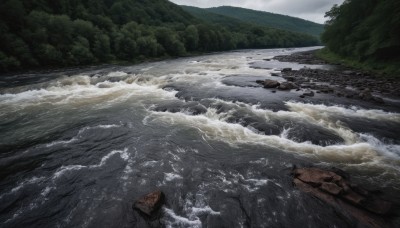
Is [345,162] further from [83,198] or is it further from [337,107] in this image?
[83,198]

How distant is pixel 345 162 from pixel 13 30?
57.2 metres

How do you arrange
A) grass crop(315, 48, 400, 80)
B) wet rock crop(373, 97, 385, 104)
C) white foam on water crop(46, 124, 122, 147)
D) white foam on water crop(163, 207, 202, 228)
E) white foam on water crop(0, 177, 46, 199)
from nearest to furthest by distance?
white foam on water crop(163, 207, 202, 228) → white foam on water crop(0, 177, 46, 199) → white foam on water crop(46, 124, 122, 147) → wet rock crop(373, 97, 385, 104) → grass crop(315, 48, 400, 80)

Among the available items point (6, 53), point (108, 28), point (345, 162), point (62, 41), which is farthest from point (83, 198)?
point (108, 28)

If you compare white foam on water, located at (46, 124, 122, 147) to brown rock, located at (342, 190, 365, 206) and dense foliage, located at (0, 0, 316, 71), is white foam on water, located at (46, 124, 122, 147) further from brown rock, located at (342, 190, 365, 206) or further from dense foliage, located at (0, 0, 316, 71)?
dense foliage, located at (0, 0, 316, 71)

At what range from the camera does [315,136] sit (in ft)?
45.6

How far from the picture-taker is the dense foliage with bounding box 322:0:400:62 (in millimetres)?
28891

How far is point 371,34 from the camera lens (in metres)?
33.5

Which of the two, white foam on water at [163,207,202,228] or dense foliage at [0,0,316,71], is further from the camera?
dense foliage at [0,0,316,71]

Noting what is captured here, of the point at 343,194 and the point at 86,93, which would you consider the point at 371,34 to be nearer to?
the point at 343,194

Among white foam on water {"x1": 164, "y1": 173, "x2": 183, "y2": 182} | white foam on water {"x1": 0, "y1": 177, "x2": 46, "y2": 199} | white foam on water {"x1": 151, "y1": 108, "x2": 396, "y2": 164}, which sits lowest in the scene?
white foam on water {"x1": 164, "y1": 173, "x2": 183, "y2": 182}

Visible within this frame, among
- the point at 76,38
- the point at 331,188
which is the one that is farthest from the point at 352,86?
the point at 76,38

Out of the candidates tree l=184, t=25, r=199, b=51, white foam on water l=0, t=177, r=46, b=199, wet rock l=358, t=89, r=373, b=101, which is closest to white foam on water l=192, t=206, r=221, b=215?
white foam on water l=0, t=177, r=46, b=199

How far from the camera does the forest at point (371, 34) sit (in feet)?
94.9

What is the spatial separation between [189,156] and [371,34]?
118 ft
